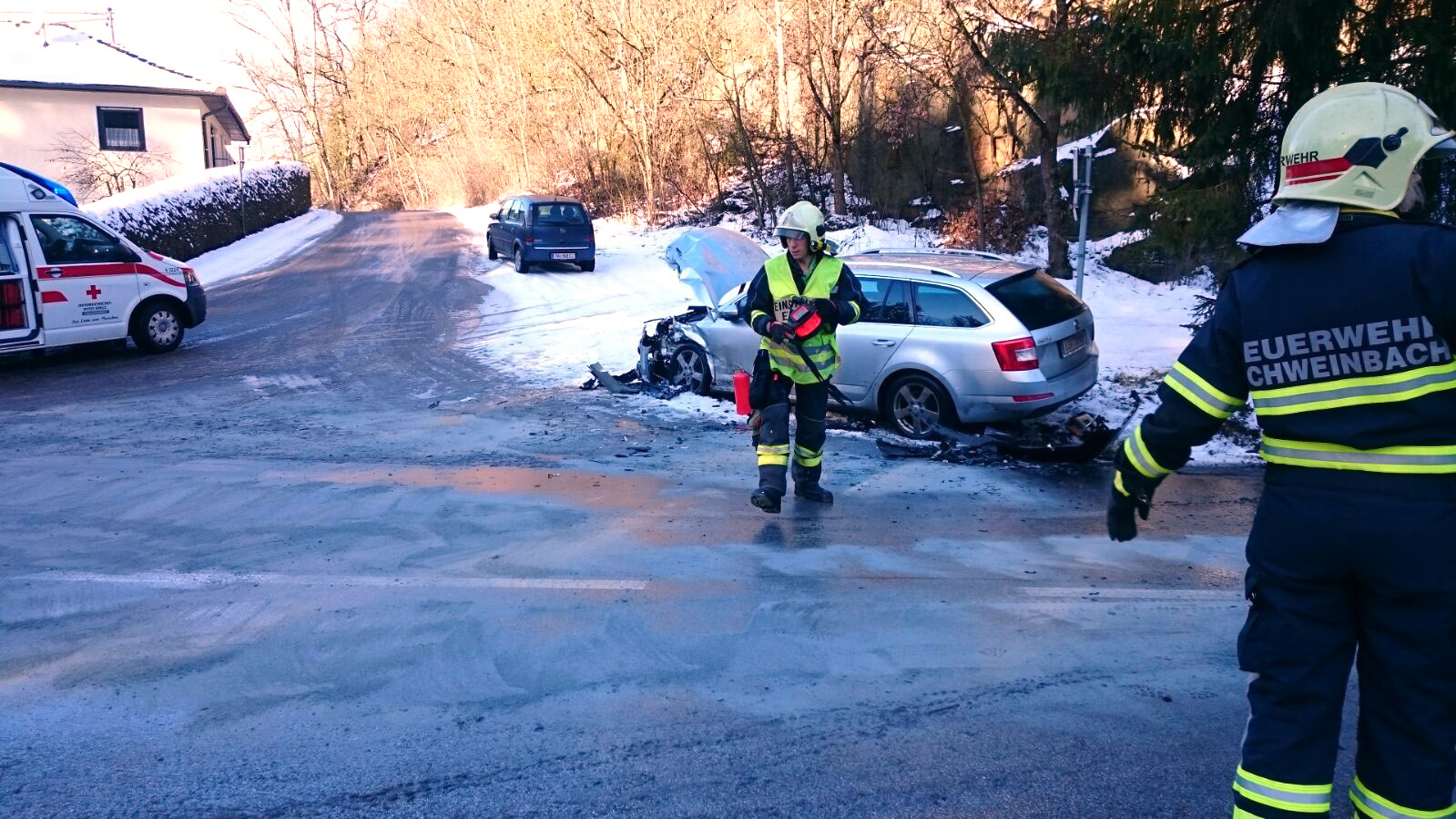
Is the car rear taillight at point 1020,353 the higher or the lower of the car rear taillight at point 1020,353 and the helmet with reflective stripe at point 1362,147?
the lower

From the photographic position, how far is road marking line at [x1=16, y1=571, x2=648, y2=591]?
5.35 meters

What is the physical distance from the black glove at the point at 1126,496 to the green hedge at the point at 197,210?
21.8 metres

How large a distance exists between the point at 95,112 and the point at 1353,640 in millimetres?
38309

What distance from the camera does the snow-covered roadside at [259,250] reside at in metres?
22.9

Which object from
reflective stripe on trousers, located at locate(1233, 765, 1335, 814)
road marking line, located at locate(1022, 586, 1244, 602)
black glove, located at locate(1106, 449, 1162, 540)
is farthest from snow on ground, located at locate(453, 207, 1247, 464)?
reflective stripe on trousers, located at locate(1233, 765, 1335, 814)

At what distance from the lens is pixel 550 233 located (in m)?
21.6

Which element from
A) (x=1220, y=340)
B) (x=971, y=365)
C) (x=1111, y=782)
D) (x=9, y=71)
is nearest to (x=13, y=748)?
(x=1111, y=782)

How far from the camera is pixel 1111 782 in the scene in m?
3.43

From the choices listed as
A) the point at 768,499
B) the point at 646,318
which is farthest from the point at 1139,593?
the point at 646,318

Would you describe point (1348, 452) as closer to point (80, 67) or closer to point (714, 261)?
point (714, 261)

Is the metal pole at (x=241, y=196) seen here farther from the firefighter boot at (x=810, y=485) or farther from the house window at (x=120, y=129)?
the firefighter boot at (x=810, y=485)

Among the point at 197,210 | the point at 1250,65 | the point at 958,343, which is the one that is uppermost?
the point at 197,210

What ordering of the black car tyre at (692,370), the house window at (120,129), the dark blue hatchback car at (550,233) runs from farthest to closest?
the house window at (120,129) < the dark blue hatchback car at (550,233) < the black car tyre at (692,370)

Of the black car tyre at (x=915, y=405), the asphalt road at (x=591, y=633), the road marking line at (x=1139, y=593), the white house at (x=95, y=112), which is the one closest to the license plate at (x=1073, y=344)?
the black car tyre at (x=915, y=405)
